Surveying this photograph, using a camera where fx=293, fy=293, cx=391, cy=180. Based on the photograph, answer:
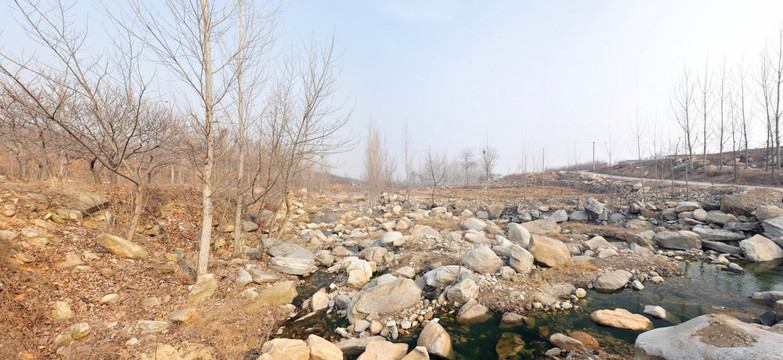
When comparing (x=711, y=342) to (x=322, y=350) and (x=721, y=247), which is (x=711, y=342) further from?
(x=721, y=247)

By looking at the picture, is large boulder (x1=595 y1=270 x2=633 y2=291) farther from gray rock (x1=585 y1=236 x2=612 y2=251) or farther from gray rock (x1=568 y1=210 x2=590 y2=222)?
gray rock (x1=568 y1=210 x2=590 y2=222)

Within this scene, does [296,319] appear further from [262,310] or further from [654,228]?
[654,228]

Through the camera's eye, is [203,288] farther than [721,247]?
No

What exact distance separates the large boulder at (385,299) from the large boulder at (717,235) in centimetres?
1042

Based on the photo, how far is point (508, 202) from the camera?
19.6 m

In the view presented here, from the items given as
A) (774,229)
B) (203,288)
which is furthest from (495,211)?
(203,288)

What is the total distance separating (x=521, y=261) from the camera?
6.59 m

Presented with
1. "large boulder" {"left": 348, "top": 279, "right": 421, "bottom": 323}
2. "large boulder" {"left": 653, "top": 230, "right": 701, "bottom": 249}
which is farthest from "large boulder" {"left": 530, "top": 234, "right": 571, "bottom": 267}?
"large boulder" {"left": 653, "top": 230, "right": 701, "bottom": 249}

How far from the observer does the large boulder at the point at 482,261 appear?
6598mm

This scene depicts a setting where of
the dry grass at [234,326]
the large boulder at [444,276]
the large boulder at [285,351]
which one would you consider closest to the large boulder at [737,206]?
the large boulder at [444,276]

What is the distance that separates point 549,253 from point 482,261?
1.69m

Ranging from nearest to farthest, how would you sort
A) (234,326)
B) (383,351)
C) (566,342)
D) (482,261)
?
(383,351) < (566,342) < (234,326) < (482,261)

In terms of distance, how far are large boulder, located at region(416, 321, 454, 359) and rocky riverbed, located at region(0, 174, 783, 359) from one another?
20 millimetres

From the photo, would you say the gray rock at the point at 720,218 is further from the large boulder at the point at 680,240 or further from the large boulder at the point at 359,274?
the large boulder at the point at 359,274
